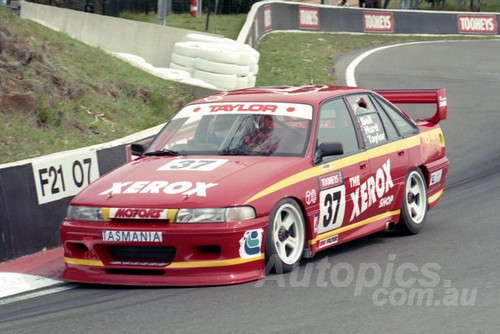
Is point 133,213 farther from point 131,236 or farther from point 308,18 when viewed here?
point 308,18

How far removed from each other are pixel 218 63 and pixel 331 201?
8871 mm

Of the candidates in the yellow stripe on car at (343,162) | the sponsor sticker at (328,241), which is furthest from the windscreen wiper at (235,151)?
the sponsor sticker at (328,241)

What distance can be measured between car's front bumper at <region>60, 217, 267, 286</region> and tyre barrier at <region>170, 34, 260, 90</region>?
929 cm

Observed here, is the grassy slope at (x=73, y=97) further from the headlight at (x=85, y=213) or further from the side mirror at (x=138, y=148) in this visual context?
the headlight at (x=85, y=213)

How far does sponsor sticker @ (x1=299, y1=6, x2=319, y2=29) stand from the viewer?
2952 centimetres

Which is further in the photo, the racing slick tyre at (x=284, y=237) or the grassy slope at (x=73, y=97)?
the grassy slope at (x=73, y=97)

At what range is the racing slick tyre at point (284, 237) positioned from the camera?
749 cm

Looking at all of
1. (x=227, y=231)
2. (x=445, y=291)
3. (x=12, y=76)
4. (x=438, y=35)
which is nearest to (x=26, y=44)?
(x=12, y=76)

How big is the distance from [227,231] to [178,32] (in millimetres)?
13512

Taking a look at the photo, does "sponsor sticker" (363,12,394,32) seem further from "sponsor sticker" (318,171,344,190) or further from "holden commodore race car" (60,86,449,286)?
"sponsor sticker" (318,171,344,190)

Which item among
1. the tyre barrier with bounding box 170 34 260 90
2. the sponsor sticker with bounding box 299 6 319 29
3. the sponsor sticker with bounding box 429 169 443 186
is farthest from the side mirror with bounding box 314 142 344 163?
the sponsor sticker with bounding box 299 6 319 29

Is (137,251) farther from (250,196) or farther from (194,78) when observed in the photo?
(194,78)

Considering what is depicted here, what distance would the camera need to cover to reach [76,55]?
15648 millimetres

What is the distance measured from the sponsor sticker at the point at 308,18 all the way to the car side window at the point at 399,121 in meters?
19.8
